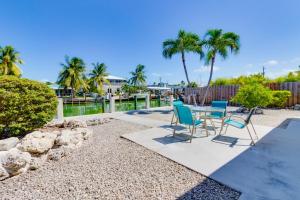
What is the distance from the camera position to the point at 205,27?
10320mm

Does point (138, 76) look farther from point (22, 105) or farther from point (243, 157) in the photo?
point (243, 157)

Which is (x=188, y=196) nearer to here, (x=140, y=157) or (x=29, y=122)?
(x=140, y=157)

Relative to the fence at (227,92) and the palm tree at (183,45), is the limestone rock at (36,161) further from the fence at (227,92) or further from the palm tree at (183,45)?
the fence at (227,92)

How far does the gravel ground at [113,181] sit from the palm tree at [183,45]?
8267 mm

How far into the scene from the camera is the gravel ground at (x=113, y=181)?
7.11 feet

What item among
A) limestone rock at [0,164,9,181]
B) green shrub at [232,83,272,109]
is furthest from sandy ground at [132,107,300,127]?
limestone rock at [0,164,9,181]

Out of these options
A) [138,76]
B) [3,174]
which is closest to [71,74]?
[138,76]

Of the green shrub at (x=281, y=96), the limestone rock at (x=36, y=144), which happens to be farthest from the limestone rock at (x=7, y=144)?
the green shrub at (x=281, y=96)

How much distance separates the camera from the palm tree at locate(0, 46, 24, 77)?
78.0 feet

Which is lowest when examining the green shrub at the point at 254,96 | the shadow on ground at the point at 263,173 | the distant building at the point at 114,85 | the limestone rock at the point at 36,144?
the shadow on ground at the point at 263,173

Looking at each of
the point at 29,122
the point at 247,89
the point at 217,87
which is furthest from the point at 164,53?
the point at 29,122

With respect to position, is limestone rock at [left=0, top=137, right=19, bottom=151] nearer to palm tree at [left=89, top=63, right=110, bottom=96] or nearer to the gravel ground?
the gravel ground

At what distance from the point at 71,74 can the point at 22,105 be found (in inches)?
1047

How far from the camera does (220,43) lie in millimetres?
9797
